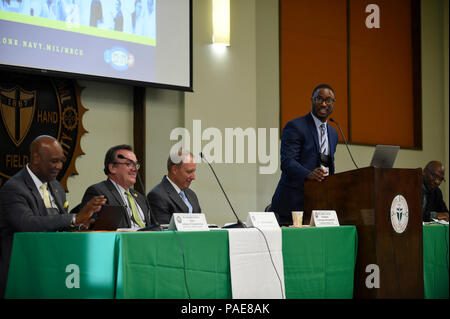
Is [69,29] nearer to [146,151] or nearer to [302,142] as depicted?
[146,151]

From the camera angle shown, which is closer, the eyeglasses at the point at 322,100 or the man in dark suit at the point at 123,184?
the man in dark suit at the point at 123,184

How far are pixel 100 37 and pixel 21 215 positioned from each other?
2.28 m

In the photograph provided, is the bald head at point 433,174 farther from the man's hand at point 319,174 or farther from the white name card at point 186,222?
the white name card at point 186,222

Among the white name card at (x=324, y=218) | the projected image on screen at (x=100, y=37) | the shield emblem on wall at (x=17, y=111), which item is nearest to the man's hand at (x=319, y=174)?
the white name card at (x=324, y=218)

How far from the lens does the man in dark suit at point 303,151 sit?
3678 mm

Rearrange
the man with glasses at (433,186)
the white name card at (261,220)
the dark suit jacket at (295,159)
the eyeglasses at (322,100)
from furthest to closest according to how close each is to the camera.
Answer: the man with glasses at (433,186) < the eyeglasses at (322,100) < the dark suit jacket at (295,159) < the white name card at (261,220)

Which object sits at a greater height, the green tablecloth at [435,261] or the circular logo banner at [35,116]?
the circular logo banner at [35,116]

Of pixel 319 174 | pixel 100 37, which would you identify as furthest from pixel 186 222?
pixel 100 37

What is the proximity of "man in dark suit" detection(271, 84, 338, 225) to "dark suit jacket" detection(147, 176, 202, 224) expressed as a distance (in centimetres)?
61

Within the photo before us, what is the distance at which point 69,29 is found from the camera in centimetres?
444

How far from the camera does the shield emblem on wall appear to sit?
4.36 m

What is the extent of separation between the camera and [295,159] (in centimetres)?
375

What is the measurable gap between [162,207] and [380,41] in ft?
15.1

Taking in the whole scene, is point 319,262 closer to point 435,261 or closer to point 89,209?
point 435,261
